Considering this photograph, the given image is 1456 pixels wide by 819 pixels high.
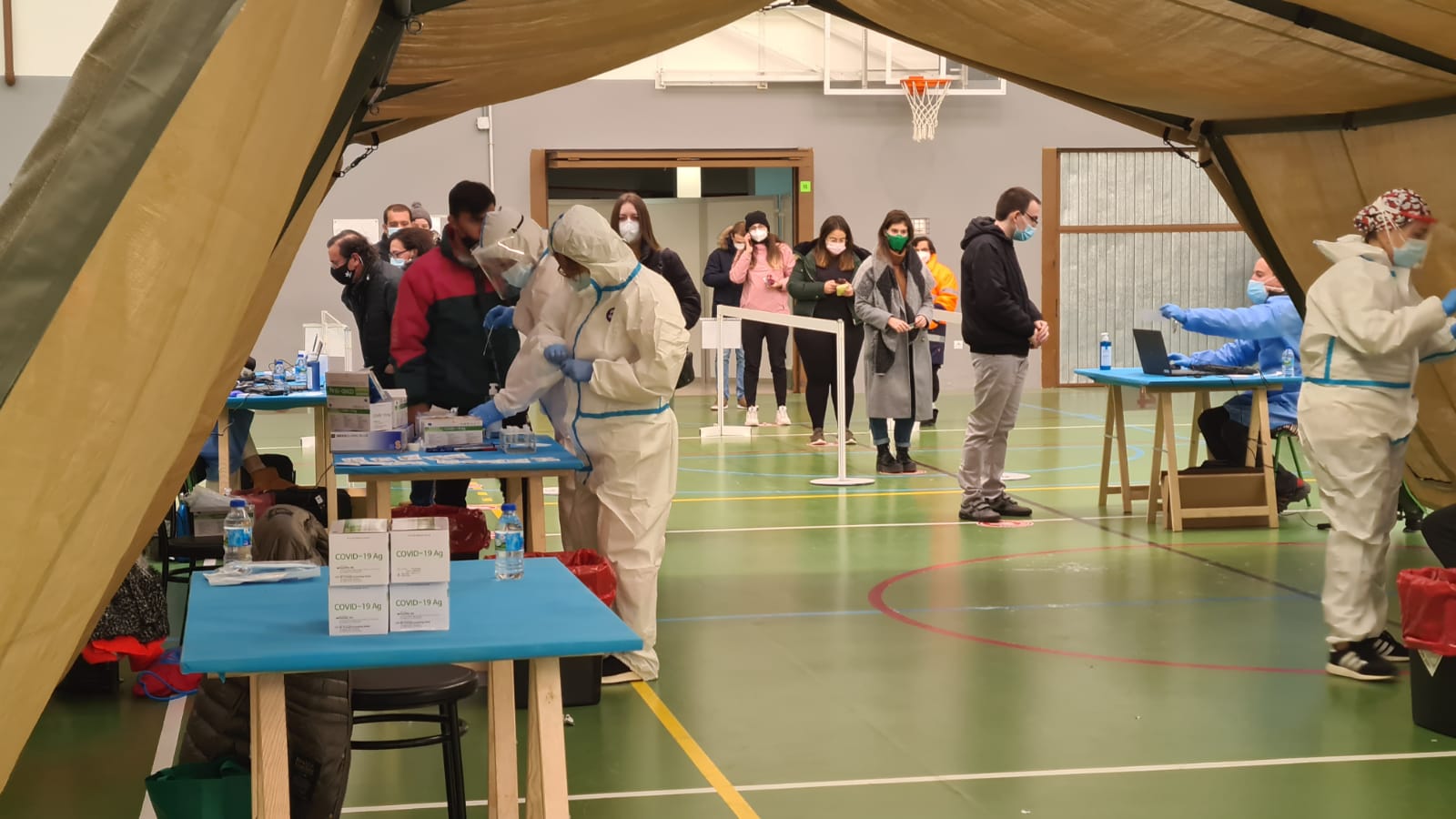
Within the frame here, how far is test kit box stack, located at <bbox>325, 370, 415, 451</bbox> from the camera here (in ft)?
17.3

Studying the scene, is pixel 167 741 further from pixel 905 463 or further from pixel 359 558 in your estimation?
pixel 905 463

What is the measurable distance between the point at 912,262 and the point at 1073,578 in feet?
11.9

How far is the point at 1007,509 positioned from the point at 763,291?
5292 millimetres

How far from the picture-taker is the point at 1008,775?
12.7 feet

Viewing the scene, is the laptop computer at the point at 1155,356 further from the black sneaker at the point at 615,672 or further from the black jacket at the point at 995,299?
the black sneaker at the point at 615,672

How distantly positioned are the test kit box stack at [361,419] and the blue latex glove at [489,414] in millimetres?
276

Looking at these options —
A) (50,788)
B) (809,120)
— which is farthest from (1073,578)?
(809,120)

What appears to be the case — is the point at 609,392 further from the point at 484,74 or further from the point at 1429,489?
the point at 1429,489

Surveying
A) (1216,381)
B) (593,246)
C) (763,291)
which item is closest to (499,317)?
(593,246)

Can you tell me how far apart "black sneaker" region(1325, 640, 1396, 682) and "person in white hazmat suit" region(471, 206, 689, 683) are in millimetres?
2198

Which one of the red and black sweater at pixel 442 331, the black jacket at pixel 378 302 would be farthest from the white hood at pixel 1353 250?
the black jacket at pixel 378 302

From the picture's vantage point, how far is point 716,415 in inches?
529

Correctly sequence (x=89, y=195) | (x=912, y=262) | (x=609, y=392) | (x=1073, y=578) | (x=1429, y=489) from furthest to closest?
(x=912, y=262) → (x=1073, y=578) → (x=1429, y=489) → (x=609, y=392) → (x=89, y=195)

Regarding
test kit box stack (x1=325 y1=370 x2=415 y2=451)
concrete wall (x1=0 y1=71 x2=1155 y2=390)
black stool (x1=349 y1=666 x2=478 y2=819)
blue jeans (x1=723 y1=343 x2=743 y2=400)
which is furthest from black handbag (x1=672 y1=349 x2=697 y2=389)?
concrete wall (x1=0 y1=71 x2=1155 y2=390)
